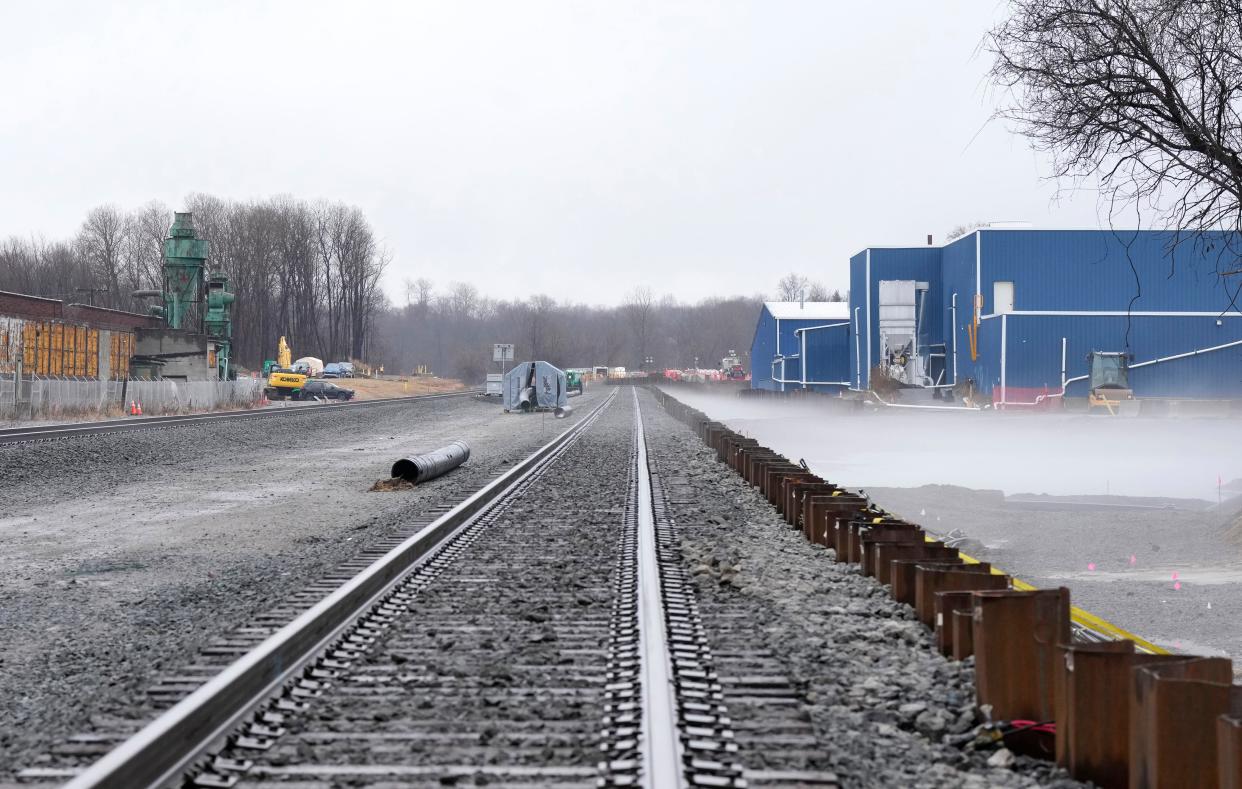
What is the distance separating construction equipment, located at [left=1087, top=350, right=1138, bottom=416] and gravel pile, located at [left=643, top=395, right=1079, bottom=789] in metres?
32.7

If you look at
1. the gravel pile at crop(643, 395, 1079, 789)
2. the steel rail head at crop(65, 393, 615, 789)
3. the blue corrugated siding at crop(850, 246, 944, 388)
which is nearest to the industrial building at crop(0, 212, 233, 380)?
the blue corrugated siding at crop(850, 246, 944, 388)

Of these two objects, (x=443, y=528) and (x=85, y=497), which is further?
(x=85, y=497)

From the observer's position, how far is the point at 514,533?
1094 cm

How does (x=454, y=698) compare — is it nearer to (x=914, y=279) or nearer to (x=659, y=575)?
(x=659, y=575)

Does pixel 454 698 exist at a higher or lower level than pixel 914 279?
lower

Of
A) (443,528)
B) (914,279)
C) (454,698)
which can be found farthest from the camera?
(914,279)

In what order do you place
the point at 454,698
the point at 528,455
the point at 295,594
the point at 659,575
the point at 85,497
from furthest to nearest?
the point at 528,455 < the point at 85,497 < the point at 659,575 < the point at 295,594 < the point at 454,698

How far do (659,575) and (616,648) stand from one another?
87.9 inches

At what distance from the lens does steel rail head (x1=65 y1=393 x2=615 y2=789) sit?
148 inches

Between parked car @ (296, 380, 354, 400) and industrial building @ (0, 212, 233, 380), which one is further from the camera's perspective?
parked car @ (296, 380, 354, 400)

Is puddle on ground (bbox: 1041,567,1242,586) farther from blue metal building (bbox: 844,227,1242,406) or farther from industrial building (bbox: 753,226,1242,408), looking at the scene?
blue metal building (bbox: 844,227,1242,406)

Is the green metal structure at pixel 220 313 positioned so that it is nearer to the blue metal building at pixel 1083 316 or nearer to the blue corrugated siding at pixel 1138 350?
the blue metal building at pixel 1083 316

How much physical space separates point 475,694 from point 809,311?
244 feet

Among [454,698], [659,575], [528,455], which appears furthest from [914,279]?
[454,698]
